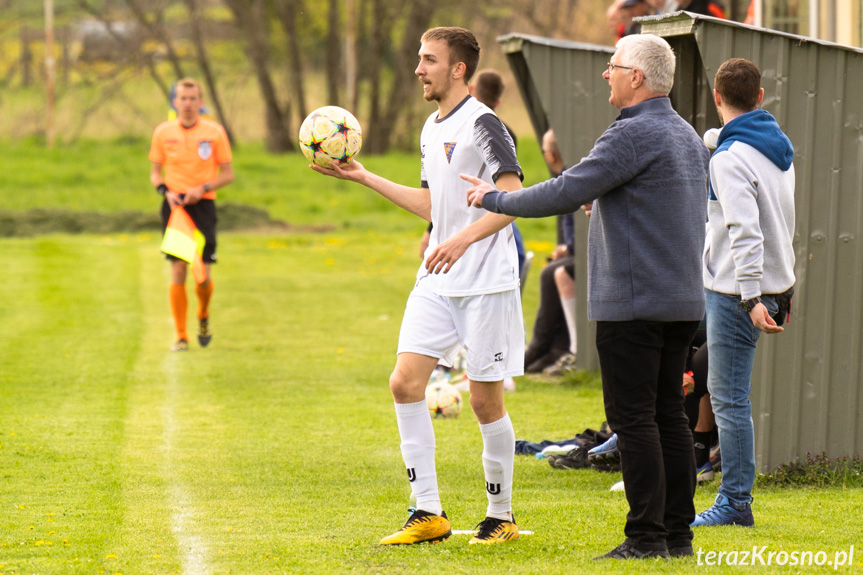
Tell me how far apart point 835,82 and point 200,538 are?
3.93 metres

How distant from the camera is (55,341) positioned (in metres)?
11.5

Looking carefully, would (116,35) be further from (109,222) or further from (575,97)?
(575,97)

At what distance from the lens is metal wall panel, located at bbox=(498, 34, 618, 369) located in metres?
9.34

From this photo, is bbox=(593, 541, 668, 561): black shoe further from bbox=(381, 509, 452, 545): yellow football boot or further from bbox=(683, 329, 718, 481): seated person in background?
bbox=(683, 329, 718, 481): seated person in background

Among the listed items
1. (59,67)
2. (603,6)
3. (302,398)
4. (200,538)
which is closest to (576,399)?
(302,398)

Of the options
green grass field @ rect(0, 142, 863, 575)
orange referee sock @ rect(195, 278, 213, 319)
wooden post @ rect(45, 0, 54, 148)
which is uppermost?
wooden post @ rect(45, 0, 54, 148)

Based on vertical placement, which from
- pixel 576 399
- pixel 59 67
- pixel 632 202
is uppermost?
pixel 59 67

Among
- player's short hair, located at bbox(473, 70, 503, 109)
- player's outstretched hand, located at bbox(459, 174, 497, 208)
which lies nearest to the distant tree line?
player's short hair, located at bbox(473, 70, 503, 109)

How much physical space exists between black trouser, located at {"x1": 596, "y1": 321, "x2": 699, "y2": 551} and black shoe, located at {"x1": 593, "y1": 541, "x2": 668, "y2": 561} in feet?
0.06

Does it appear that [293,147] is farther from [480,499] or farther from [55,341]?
[480,499]

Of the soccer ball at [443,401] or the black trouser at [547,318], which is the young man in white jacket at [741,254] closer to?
the soccer ball at [443,401]

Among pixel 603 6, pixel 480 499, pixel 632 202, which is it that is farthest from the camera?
pixel 603 6

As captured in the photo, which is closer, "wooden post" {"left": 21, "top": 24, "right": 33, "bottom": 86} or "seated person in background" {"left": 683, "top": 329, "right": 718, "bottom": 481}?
"seated person in background" {"left": 683, "top": 329, "right": 718, "bottom": 481}

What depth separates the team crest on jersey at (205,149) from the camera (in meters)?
11.1
